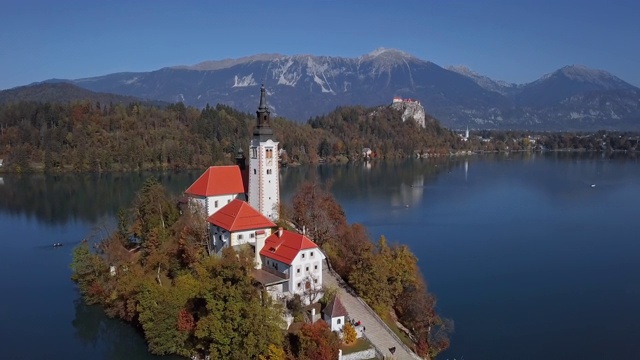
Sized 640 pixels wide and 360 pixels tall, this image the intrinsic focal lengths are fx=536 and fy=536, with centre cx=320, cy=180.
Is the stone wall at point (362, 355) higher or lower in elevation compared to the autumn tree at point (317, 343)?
lower

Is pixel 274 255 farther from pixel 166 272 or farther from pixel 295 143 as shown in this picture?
pixel 295 143

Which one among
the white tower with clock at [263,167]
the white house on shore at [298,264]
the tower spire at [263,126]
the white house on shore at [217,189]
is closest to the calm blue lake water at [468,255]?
the white house on shore at [298,264]

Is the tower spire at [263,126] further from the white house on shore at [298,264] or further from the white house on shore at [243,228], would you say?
the white house on shore at [298,264]

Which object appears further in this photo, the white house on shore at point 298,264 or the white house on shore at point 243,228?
the white house on shore at point 243,228

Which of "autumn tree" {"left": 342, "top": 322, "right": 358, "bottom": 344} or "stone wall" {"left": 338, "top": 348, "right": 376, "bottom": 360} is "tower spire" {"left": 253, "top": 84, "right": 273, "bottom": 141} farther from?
"stone wall" {"left": 338, "top": 348, "right": 376, "bottom": 360}

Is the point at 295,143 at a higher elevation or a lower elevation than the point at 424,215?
higher

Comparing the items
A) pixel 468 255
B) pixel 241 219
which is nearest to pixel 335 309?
pixel 241 219

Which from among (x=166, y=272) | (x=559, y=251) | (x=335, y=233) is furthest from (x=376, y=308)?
(x=559, y=251)
